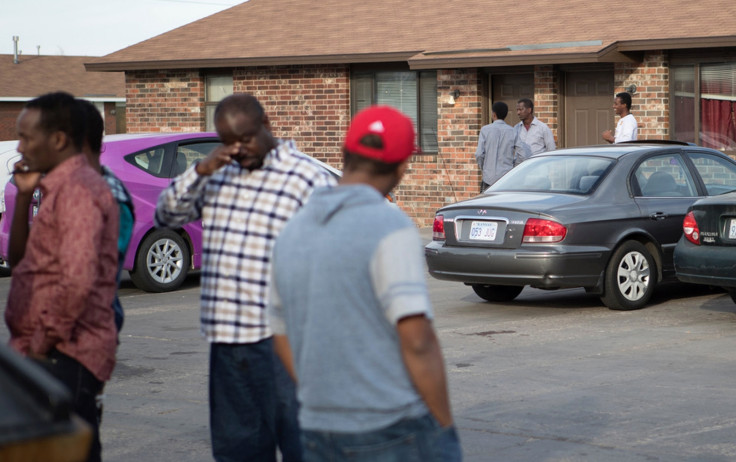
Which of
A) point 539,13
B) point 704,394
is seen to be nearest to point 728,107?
point 539,13

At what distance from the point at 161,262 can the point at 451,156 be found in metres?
9.07

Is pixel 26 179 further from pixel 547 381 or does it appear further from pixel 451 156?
pixel 451 156

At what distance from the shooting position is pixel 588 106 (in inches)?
787

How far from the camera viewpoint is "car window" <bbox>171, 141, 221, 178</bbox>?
1306 centimetres

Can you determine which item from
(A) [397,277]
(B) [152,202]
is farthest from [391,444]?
(B) [152,202]

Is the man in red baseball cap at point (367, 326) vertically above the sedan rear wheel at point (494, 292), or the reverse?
the man in red baseball cap at point (367, 326)

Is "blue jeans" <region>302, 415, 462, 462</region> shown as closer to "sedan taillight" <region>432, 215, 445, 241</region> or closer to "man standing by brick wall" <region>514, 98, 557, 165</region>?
"sedan taillight" <region>432, 215, 445, 241</region>

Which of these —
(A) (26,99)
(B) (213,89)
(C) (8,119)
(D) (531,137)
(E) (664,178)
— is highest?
(A) (26,99)

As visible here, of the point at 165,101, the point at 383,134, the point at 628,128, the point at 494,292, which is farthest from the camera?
the point at 165,101

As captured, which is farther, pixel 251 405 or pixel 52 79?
pixel 52 79

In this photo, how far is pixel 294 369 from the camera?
3422 mm

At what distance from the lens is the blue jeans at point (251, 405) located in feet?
14.2

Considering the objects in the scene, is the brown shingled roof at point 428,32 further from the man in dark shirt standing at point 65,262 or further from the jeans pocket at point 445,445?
the jeans pocket at point 445,445

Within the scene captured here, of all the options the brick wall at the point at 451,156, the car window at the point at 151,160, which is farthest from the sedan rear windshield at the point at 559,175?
A: the brick wall at the point at 451,156
